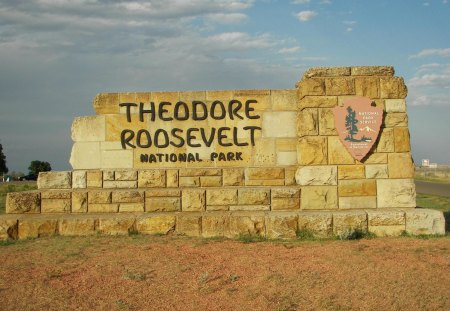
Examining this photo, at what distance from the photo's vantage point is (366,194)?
8445mm

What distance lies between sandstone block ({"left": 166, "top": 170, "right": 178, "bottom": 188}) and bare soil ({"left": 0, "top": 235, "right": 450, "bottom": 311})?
1584mm

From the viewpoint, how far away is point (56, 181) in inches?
359

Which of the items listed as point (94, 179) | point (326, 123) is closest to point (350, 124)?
point (326, 123)

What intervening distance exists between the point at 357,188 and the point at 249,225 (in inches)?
86.8

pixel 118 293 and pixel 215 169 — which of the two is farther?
pixel 215 169

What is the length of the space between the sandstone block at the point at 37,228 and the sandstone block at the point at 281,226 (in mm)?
4023

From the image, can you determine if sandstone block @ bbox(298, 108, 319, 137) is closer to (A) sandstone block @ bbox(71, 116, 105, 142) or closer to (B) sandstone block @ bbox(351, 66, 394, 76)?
(B) sandstone block @ bbox(351, 66, 394, 76)

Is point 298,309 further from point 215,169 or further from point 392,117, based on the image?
point 392,117

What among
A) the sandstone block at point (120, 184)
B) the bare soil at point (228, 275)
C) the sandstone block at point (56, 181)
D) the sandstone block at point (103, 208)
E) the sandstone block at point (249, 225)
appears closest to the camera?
the bare soil at point (228, 275)

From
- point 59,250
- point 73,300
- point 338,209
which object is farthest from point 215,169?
point 73,300

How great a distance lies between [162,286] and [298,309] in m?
1.66

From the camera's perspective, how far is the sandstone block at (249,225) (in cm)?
808

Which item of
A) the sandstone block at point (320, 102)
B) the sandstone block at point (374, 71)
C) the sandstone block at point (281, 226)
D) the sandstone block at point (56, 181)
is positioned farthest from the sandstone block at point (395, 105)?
the sandstone block at point (56, 181)

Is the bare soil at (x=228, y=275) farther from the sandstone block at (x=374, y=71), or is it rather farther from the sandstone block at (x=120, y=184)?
the sandstone block at (x=374, y=71)
